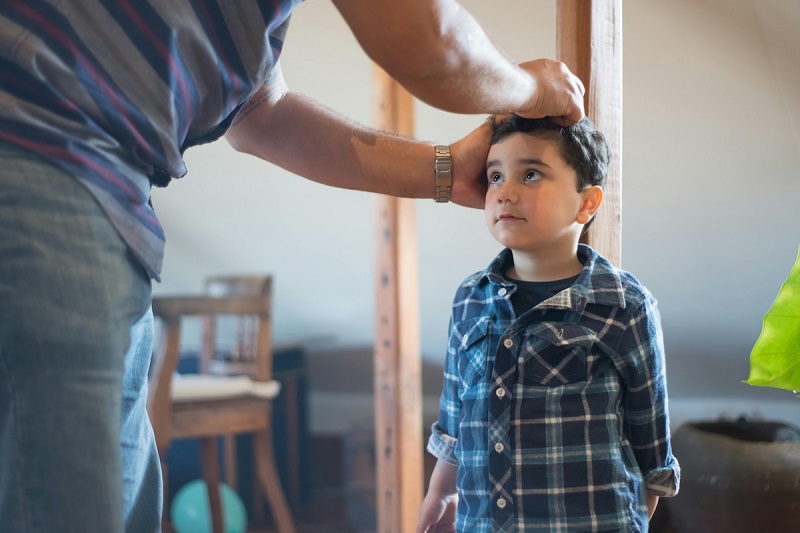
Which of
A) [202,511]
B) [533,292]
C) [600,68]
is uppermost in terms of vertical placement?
[600,68]

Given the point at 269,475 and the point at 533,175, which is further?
the point at 269,475

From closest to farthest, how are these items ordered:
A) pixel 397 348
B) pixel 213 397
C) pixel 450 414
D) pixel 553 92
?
pixel 553 92 < pixel 450 414 < pixel 397 348 < pixel 213 397

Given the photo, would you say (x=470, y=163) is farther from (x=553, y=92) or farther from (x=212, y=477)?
(x=212, y=477)

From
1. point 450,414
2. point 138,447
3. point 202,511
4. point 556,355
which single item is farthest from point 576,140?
point 202,511

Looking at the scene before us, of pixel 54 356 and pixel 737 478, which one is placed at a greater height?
pixel 54 356

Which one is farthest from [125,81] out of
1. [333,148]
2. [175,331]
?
[175,331]

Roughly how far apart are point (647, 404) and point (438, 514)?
397 millimetres

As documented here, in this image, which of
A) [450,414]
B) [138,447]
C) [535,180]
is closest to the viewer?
[138,447]

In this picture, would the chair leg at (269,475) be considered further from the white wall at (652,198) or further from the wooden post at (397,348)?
the white wall at (652,198)

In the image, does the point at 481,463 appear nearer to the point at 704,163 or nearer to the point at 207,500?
the point at 704,163

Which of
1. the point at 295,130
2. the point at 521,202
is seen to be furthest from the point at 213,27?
the point at 521,202

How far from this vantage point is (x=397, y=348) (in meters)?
2.91

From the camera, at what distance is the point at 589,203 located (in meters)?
1.36

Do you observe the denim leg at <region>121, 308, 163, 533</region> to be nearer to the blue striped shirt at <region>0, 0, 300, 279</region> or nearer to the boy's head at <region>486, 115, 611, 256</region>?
the blue striped shirt at <region>0, 0, 300, 279</region>
